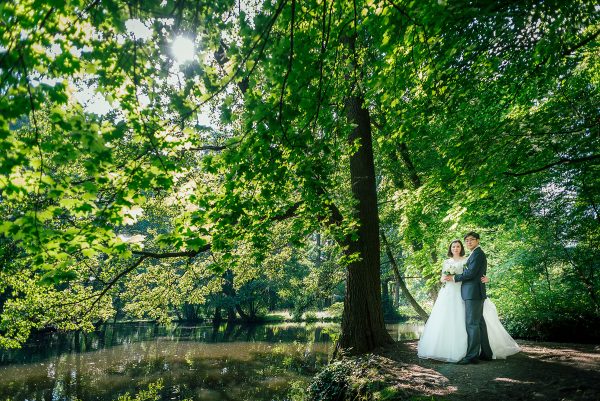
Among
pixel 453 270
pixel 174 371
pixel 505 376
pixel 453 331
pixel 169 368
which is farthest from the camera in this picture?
pixel 169 368

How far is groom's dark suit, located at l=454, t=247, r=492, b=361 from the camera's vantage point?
583cm

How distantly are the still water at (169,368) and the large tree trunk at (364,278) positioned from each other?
293cm

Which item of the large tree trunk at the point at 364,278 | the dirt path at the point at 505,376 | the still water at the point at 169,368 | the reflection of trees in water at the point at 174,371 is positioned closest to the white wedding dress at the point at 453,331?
the dirt path at the point at 505,376

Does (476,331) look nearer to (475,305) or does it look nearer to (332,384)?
(475,305)

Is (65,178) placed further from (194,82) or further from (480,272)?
(480,272)

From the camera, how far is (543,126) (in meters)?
5.55

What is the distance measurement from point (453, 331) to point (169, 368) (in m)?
12.0

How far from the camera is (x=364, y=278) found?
26.1 feet

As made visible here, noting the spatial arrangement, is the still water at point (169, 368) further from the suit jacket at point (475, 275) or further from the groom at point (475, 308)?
the suit jacket at point (475, 275)

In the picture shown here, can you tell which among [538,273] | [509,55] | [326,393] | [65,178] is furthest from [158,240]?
[538,273]

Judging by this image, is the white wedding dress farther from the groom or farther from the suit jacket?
the suit jacket

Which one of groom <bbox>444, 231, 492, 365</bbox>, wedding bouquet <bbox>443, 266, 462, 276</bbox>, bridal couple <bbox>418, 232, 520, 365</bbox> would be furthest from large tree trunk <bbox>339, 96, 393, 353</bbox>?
groom <bbox>444, 231, 492, 365</bbox>

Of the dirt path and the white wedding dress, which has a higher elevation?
the white wedding dress

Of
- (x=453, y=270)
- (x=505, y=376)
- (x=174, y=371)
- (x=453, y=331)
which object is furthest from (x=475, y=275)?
(x=174, y=371)
